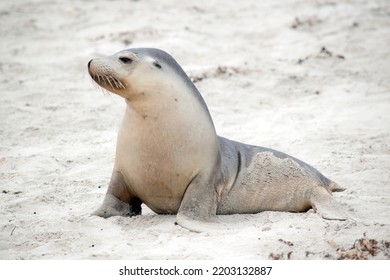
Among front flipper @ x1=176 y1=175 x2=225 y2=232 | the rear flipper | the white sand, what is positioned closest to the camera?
the white sand

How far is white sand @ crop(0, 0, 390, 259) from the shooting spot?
3.55 meters

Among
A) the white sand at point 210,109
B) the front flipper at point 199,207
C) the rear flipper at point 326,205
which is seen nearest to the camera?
the white sand at point 210,109

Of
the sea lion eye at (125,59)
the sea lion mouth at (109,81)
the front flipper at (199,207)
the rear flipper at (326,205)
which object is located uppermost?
the sea lion eye at (125,59)

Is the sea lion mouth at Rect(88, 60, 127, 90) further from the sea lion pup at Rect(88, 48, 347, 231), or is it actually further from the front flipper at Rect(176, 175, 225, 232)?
the front flipper at Rect(176, 175, 225, 232)

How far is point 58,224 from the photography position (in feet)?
12.4

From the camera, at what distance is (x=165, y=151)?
376 cm

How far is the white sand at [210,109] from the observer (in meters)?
3.55

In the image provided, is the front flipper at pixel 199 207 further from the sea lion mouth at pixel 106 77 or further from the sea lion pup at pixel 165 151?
the sea lion mouth at pixel 106 77

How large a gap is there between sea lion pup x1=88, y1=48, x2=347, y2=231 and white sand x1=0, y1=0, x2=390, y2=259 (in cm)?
12

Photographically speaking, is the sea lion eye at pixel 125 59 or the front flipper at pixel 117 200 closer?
the sea lion eye at pixel 125 59

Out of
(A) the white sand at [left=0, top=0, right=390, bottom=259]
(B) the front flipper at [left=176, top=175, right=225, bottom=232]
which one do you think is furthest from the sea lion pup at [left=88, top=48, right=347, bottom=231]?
(A) the white sand at [left=0, top=0, right=390, bottom=259]

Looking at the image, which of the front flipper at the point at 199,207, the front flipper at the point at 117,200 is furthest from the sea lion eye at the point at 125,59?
Result: the front flipper at the point at 199,207

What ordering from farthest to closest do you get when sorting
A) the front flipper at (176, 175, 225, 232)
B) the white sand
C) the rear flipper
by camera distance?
the rear flipper < the front flipper at (176, 175, 225, 232) < the white sand

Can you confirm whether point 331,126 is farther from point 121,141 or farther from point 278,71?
point 121,141
